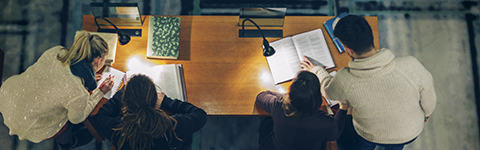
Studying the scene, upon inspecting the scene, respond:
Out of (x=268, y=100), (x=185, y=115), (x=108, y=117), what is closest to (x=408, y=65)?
(x=268, y=100)

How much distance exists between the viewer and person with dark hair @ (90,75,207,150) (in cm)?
156

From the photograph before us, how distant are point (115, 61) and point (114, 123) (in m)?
0.50

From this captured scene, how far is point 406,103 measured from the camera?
1597mm

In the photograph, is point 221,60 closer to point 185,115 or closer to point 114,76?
point 185,115

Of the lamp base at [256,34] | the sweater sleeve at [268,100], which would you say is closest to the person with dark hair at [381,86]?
the sweater sleeve at [268,100]

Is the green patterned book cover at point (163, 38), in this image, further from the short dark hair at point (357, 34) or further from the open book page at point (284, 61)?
the short dark hair at point (357, 34)

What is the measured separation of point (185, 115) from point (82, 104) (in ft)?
2.14

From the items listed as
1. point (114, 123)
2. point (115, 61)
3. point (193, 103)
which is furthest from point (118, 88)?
point (193, 103)

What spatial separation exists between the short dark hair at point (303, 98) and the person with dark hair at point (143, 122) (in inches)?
24.2


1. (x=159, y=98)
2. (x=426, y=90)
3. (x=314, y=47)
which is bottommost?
(x=159, y=98)

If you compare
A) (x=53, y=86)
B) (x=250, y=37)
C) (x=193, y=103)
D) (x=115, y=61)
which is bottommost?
(x=193, y=103)

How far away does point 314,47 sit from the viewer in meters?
2.04

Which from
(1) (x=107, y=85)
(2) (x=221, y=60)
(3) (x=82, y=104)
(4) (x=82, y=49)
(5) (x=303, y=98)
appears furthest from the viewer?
(2) (x=221, y=60)

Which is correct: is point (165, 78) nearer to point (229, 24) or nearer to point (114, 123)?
point (114, 123)
